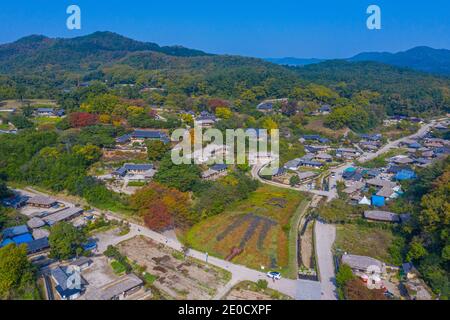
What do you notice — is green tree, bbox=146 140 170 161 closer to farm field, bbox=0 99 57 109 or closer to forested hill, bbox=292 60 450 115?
farm field, bbox=0 99 57 109

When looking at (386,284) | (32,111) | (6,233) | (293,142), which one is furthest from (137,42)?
(386,284)

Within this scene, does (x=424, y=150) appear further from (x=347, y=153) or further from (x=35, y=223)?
(x=35, y=223)

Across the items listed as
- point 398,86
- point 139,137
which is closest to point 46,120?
point 139,137

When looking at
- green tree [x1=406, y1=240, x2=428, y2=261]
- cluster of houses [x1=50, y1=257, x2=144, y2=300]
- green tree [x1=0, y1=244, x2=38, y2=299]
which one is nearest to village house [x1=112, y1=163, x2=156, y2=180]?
cluster of houses [x1=50, y1=257, x2=144, y2=300]

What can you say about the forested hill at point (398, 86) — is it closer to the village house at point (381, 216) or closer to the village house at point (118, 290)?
the village house at point (381, 216)

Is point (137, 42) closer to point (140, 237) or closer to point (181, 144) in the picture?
point (181, 144)

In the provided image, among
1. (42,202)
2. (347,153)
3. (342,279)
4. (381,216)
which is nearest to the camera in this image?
(342,279)
